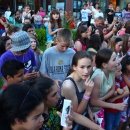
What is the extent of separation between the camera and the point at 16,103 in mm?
1856

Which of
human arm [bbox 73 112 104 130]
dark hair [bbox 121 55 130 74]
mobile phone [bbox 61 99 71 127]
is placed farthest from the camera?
dark hair [bbox 121 55 130 74]

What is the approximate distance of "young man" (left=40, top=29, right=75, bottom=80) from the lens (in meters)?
3.73

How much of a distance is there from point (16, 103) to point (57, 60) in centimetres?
197

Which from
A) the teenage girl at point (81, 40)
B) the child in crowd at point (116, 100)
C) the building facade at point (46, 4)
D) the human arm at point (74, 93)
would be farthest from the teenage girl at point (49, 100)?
the building facade at point (46, 4)

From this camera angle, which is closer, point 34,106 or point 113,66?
point 34,106

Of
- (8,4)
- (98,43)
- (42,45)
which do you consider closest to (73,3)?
(8,4)

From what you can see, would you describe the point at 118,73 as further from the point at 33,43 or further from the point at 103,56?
the point at 33,43

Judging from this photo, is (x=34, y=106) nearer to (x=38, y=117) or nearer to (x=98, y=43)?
(x=38, y=117)

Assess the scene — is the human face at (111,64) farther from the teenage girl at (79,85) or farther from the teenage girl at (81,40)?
the teenage girl at (81,40)

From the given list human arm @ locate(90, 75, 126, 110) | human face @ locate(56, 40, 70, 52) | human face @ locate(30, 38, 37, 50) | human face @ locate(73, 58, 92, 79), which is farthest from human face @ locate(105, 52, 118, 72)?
human face @ locate(30, 38, 37, 50)

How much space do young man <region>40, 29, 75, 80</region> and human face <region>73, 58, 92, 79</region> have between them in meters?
0.80

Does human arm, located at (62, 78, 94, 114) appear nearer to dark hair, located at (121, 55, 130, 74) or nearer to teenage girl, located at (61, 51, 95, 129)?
teenage girl, located at (61, 51, 95, 129)

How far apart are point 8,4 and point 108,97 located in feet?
55.5

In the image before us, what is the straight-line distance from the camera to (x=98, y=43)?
4992mm
